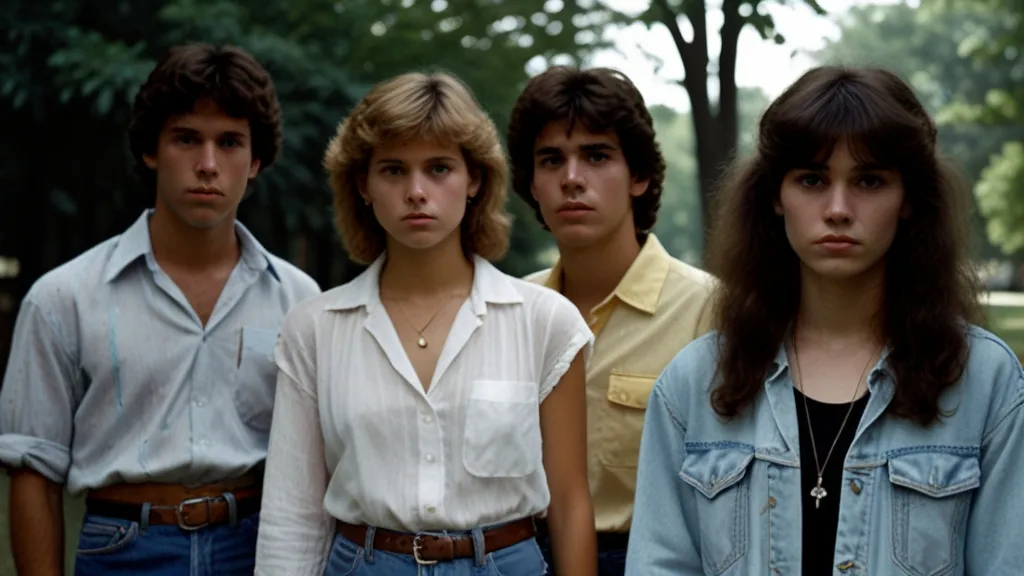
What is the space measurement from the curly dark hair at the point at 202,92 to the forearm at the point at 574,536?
1.54m

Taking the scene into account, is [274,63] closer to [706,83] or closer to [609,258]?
[706,83]

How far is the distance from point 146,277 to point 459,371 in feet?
3.81

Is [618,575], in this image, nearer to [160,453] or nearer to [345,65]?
[160,453]

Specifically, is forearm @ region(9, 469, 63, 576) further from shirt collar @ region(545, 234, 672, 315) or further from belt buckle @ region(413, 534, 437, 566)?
shirt collar @ region(545, 234, 672, 315)

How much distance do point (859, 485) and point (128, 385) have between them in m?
2.07

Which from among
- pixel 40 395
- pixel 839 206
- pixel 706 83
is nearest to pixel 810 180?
pixel 839 206

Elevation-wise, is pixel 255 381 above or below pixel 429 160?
below

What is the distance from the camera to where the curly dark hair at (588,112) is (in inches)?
153

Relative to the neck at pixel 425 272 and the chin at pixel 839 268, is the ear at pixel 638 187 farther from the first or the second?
the chin at pixel 839 268

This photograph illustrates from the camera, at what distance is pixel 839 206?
2.68m

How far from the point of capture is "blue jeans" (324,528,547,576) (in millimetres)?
3057

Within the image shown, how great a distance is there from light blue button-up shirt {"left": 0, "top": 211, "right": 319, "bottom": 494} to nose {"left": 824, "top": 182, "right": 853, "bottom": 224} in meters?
1.81

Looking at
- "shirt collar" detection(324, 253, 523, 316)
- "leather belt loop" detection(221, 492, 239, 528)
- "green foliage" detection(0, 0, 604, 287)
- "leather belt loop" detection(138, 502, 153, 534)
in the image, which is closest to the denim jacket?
"shirt collar" detection(324, 253, 523, 316)

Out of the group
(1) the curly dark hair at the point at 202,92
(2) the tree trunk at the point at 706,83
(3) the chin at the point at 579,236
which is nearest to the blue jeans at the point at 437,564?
(3) the chin at the point at 579,236
